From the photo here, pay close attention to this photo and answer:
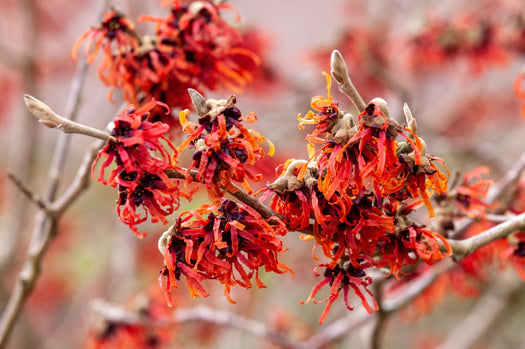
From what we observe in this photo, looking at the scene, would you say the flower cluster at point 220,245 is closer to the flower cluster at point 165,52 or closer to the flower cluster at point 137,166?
the flower cluster at point 137,166

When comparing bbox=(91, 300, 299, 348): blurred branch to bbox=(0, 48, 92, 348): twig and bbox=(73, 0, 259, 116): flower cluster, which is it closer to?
bbox=(0, 48, 92, 348): twig

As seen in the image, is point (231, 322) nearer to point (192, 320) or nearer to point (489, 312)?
point (192, 320)

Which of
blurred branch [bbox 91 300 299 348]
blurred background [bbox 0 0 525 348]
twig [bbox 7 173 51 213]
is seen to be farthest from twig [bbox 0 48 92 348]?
blurred background [bbox 0 0 525 348]

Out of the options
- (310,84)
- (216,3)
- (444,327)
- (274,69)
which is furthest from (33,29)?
(444,327)

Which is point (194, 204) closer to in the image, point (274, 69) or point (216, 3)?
point (274, 69)

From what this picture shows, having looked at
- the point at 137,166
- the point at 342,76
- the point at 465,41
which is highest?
the point at 465,41

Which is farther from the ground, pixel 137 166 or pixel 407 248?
pixel 137 166

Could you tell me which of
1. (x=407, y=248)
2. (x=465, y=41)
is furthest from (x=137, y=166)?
(x=465, y=41)
